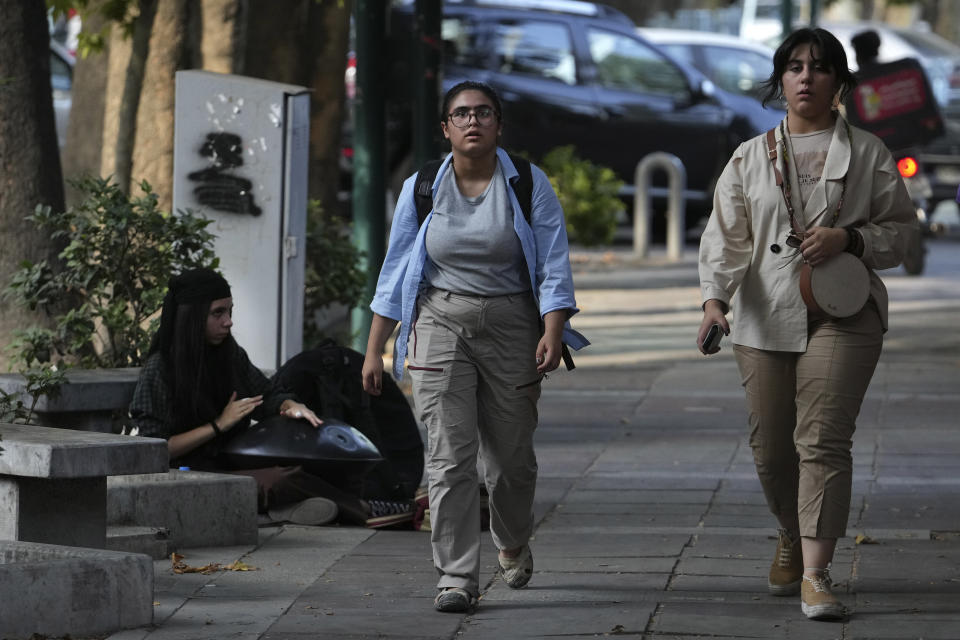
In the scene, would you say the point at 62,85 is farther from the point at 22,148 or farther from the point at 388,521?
the point at 388,521

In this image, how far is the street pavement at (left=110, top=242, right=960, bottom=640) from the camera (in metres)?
5.55

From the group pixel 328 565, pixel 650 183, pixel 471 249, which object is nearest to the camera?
pixel 471 249

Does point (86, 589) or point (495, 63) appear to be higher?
point (495, 63)

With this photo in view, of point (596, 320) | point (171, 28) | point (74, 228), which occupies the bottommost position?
point (596, 320)

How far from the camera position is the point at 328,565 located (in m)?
6.50

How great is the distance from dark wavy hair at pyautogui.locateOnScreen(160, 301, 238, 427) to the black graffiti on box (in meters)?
1.53

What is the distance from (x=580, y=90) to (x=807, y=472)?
47.6 ft

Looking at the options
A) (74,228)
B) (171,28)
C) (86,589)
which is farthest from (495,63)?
(86,589)

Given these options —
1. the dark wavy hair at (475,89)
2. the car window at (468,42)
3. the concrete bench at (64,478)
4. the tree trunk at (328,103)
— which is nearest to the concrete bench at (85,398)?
the concrete bench at (64,478)

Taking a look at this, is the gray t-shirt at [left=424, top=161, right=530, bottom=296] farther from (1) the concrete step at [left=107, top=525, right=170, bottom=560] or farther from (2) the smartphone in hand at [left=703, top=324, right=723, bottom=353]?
(1) the concrete step at [left=107, top=525, right=170, bottom=560]

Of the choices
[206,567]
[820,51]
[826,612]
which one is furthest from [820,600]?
[206,567]

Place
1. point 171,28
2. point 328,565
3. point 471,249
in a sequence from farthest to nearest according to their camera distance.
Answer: point 171,28, point 328,565, point 471,249

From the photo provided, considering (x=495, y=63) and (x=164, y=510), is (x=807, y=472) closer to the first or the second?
(x=164, y=510)

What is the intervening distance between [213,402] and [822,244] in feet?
8.74
